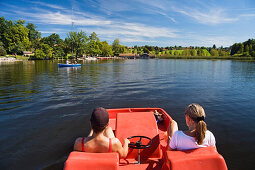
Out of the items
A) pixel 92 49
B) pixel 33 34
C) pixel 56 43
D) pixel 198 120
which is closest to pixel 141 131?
pixel 198 120

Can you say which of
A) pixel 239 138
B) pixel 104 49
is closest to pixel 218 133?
pixel 239 138

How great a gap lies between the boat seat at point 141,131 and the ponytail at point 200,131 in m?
1.88

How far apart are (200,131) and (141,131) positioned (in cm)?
220

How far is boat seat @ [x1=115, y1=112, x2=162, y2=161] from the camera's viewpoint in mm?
4867

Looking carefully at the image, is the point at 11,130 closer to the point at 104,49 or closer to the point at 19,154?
the point at 19,154

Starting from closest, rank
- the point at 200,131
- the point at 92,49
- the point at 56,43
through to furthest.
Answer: the point at 200,131, the point at 92,49, the point at 56,43

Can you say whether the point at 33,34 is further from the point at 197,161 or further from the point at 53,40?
the point at 197,161

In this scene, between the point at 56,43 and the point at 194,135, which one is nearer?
the point at 194,135

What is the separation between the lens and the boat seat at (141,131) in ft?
16.0

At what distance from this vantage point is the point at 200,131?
304 cm

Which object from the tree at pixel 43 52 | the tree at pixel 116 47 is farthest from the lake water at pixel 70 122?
the tree at pixel 116 47

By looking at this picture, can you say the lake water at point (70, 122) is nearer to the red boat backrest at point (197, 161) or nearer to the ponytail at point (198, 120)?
the red boat backrest at point (197, 161)

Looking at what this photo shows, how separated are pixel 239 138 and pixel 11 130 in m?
11.7

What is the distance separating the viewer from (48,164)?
19.8ft
